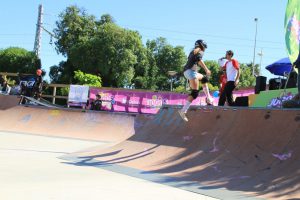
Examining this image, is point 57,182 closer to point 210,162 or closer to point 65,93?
point 210,162

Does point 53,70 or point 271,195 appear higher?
point 53,70

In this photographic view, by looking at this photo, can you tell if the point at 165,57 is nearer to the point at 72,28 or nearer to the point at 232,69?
the point at 72,28

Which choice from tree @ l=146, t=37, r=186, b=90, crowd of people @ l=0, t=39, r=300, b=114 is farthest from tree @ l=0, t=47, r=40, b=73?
crowd of people @ l=0, t=39, r=300, b=114

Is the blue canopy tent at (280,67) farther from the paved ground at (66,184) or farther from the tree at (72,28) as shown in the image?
the tree at (72,28)

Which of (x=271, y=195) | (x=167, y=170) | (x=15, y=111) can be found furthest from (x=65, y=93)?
(x=271, y=195)

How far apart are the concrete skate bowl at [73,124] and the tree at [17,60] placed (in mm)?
33487

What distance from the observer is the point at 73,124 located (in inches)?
527

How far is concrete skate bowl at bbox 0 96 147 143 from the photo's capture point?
12773 mm

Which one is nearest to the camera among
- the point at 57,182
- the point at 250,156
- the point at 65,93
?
the point at 57,182

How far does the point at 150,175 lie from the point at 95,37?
3818 cm

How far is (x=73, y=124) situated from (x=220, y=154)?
7.88 meters

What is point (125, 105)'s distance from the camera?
20.5 meters

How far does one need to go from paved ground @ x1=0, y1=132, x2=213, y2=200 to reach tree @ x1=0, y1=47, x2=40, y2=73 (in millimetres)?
41608

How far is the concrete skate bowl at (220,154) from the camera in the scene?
16.0 ft
